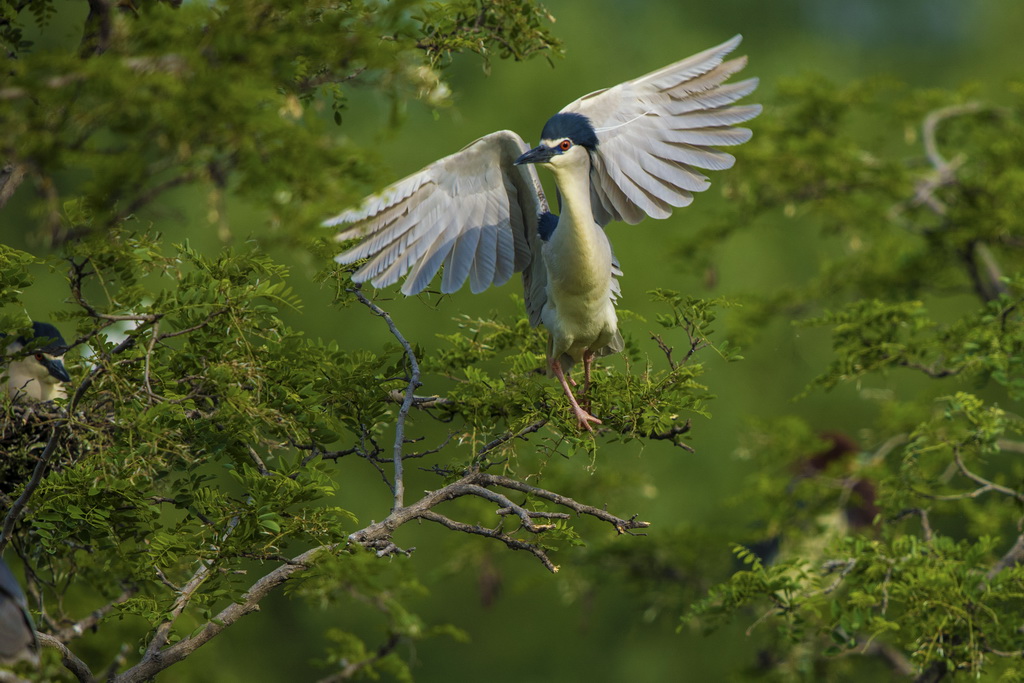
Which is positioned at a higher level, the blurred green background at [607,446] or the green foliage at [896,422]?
the green foliage at [896,422]

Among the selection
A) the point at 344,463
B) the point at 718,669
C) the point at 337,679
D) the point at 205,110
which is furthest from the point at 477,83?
the point at 205,110

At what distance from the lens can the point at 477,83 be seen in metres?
14.7

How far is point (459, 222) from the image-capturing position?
371 cm

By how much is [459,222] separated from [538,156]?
0.42 m

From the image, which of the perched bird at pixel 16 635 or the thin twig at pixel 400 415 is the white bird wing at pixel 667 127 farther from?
the perched bird at pixel 16 635

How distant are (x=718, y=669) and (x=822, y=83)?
7.47 meters

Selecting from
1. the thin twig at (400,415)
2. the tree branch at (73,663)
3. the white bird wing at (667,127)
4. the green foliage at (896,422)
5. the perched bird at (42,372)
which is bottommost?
the green foliage at (896,422)

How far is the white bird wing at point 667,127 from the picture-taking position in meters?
3.46

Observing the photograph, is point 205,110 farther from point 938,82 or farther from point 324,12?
point 938,82

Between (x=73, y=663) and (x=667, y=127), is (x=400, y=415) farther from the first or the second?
(x=667, y=127)

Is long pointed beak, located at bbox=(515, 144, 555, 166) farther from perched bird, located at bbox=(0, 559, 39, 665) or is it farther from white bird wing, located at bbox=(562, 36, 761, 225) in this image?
perched bird, located at bbox=(0, 559, 39, 665)

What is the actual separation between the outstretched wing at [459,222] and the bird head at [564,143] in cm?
16

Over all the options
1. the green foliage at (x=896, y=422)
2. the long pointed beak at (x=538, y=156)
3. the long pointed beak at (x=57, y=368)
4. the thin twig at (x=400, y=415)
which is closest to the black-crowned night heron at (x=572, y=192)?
the long pointed beak at (x=538, y=156)

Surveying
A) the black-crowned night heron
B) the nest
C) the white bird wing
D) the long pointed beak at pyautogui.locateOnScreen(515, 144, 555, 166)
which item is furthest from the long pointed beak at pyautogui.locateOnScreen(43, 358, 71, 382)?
the white bird wing
